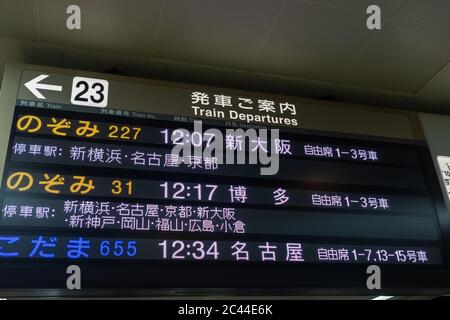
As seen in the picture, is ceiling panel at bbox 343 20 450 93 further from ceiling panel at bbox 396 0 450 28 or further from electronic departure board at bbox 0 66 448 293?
electronic departure board at bbox 0 66 448 293

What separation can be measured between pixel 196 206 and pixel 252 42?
36.6 inches

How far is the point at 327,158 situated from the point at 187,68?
90 centimetres

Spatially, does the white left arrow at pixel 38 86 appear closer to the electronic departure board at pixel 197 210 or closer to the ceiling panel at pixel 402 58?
the electronic departure board at pixel 197 210

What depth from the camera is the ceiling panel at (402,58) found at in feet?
8.00

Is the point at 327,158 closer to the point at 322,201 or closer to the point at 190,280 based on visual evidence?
the point at 322,201

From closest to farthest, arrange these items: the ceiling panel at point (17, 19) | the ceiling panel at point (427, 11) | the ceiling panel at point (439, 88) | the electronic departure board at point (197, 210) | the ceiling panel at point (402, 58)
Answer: the electronic departure board at point (197, 210)
the ceiling panel at point (17, 19)
the ceiling panel at point (427, 11)
the ceiling panel at point (402, 58)
the ceiling panel at point (439, 88)

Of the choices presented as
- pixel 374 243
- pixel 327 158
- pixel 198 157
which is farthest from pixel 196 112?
pixel 374 243

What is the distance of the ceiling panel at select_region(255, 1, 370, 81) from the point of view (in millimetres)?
2332

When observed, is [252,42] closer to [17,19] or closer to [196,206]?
[196,206]

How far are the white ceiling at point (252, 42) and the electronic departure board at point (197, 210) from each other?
1.20ft

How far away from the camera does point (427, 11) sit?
2314 millimetres

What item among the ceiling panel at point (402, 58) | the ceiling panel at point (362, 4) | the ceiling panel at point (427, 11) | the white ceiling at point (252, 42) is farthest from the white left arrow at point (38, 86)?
the ceiling panel at point (427, 11)

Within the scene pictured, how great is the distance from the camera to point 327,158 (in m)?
2.44

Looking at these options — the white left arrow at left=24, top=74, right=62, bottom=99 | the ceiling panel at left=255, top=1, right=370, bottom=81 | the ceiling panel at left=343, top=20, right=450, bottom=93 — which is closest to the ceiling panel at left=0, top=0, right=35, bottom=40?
the white left arrow at left=24, top=74, right=62, bottom=99
